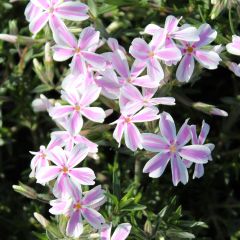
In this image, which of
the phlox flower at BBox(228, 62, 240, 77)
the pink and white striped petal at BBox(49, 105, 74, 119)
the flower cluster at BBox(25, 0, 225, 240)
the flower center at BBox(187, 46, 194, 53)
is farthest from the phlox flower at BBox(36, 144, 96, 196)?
the phlox flower at BBox(228, 62, 240, 77)

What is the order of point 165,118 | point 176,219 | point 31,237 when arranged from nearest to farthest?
1. point 165,118
2. point 176,219
3. point 31,237

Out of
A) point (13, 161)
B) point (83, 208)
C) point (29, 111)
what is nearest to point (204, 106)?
point (83, 208)

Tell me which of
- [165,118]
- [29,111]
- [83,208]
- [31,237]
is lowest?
[31,237]

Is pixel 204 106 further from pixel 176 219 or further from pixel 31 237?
pixel 31 237

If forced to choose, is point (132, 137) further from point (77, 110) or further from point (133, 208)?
point (133, 208)

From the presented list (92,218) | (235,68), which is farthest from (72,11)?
(92,218)

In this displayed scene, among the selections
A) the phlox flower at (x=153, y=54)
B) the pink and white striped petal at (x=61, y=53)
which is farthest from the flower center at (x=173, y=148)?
the pink and white striped petal at (x=61, y=53)
